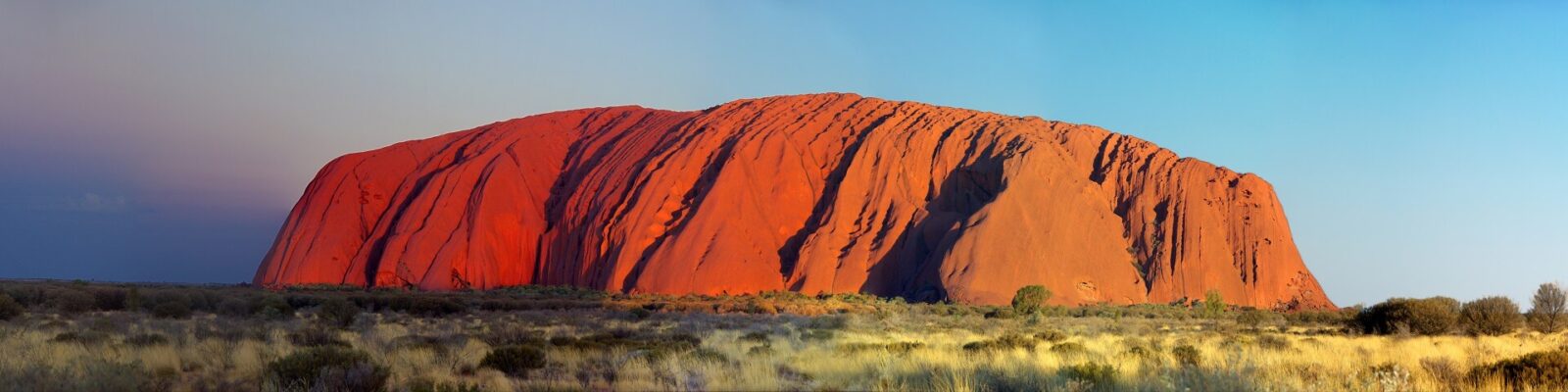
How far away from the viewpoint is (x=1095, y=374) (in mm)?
9258

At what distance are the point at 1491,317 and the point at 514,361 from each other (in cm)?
2342

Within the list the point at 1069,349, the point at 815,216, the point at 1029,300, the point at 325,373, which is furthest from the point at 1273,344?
the point at 815,216

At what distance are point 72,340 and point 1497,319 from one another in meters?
30.3

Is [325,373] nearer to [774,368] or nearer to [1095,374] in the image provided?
[774,368]

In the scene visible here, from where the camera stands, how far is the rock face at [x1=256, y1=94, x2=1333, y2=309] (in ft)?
195

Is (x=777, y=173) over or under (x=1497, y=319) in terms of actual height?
over

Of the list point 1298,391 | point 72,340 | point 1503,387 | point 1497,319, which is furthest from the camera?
point 1497,319

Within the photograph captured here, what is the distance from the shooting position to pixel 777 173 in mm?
67188

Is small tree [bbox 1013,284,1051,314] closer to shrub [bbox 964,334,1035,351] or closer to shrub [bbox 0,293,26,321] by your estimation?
shrub [bbox 964,334,1035,351]

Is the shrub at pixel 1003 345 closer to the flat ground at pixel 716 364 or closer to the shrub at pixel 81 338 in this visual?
the flat ground at pixel 716 364

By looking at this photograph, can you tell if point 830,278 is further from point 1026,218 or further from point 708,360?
point 708,360

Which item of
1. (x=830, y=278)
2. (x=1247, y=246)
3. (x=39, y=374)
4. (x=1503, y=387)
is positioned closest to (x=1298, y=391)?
(x=1503, y=387)

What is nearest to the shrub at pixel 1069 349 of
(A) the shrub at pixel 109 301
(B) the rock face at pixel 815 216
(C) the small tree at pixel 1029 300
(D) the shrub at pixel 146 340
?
(D) the shrub at pixel 146 340

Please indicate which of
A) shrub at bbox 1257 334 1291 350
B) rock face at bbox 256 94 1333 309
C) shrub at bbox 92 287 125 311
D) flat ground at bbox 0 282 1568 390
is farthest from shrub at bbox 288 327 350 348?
rock face at bbox 256 94 1333 309
